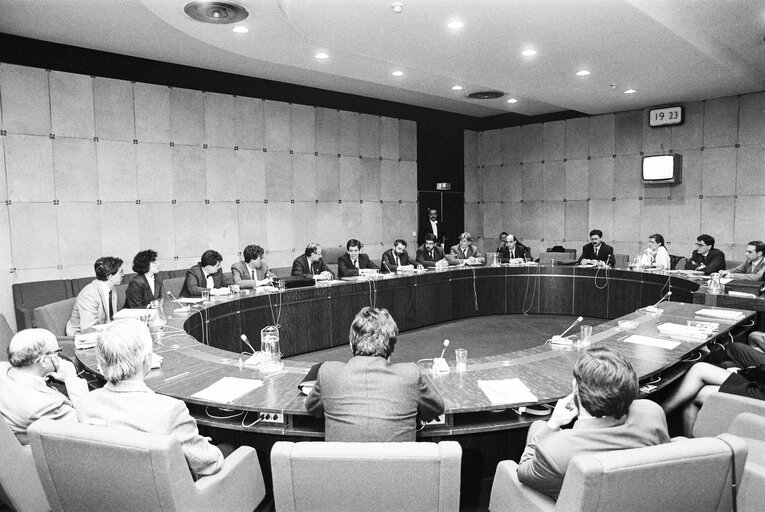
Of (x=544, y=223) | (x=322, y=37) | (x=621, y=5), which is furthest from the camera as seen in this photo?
(x=544, y=223)

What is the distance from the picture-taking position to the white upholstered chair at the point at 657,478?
5.25 ft

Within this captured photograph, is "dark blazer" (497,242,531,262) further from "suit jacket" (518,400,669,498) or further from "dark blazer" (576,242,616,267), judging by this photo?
"suit jacket" (518,400,669,498)

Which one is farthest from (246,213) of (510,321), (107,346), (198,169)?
(107,346)

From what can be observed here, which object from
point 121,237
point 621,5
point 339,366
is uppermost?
point 621,5

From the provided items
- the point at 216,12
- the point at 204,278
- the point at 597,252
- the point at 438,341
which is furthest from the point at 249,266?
the point at 597,252

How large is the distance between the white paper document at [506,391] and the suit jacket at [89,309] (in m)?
3.37

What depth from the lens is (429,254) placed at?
848cm

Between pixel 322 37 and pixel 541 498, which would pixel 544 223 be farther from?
pixel 541 498

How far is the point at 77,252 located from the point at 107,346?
5200 millimetres

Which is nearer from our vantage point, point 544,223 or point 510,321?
point 510,321

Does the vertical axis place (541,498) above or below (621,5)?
below

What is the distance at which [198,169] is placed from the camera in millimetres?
7594

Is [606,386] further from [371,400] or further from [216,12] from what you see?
[216,12]

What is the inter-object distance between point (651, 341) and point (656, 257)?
4463 millimetres
